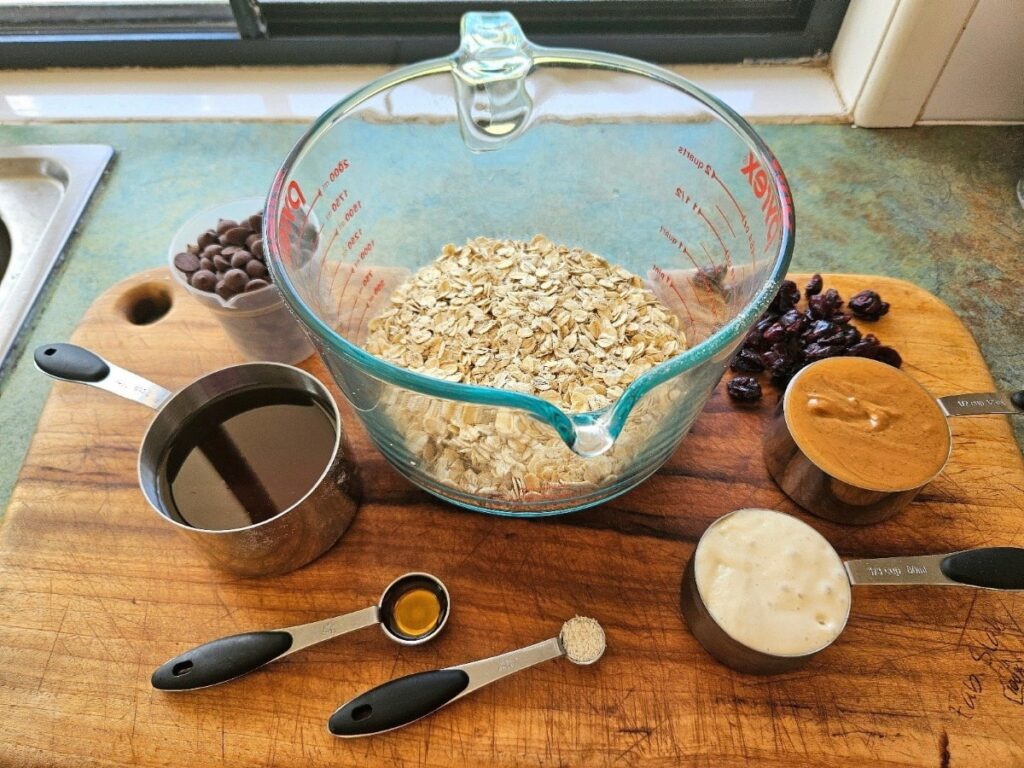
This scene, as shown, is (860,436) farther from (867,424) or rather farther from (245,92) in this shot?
(245,92)

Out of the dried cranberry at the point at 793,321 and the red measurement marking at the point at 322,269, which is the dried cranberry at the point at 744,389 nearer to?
the dried cranberry at the point at 793,321

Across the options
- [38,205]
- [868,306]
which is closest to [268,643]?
[868,306]

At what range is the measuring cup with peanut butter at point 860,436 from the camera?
0.82 m

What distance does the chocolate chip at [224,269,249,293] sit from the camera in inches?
37.6

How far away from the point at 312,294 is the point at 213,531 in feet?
0.94

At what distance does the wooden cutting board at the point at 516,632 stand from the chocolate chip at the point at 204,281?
0.22m

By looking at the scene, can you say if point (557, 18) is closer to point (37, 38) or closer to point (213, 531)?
point (37, 38)

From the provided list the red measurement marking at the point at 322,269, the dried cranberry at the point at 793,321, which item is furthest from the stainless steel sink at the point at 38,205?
the dried cranberry at the point at 793,321

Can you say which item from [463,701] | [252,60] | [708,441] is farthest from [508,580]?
[252,60]

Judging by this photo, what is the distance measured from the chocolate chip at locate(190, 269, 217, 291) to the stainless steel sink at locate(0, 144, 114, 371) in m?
0.58

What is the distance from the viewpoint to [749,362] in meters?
0.99

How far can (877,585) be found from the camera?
83 cm

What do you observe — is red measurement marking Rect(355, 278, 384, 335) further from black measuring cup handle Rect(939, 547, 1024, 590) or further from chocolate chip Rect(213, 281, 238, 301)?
black measuring cup handle Rect(939, 547, 1024, 590)

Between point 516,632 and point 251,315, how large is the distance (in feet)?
1.69
